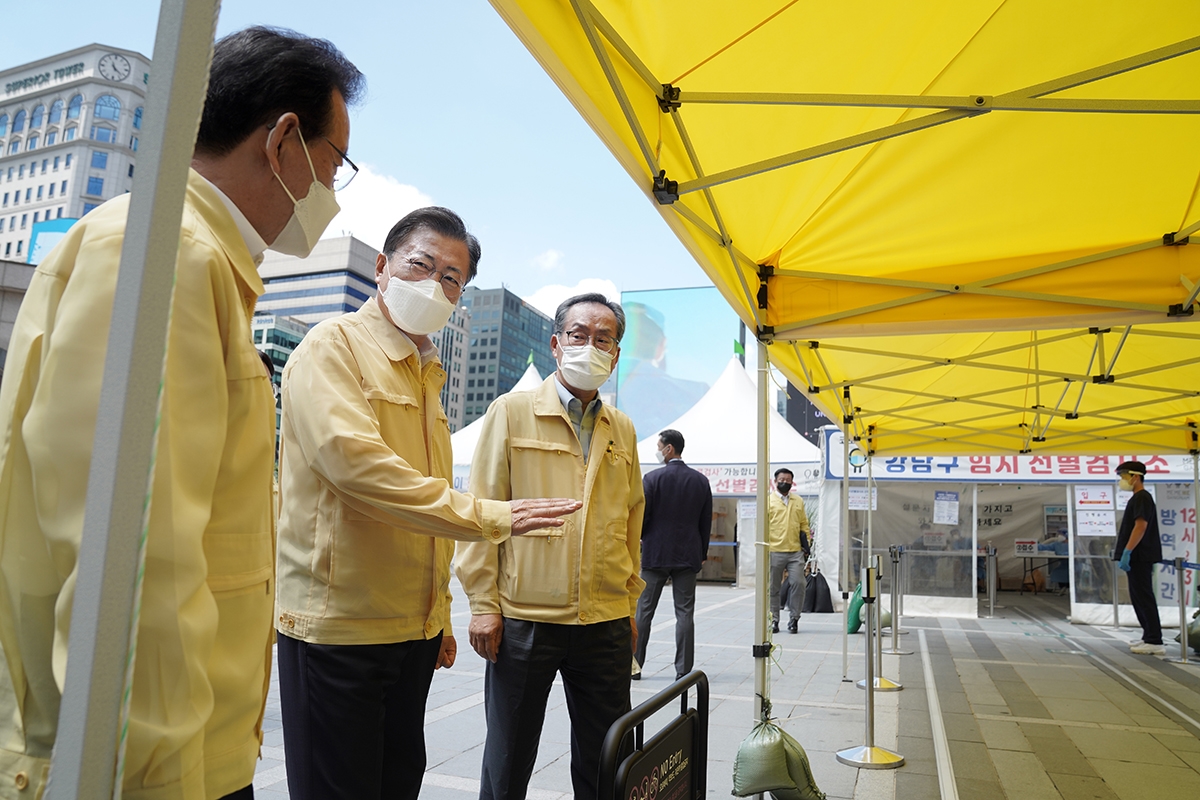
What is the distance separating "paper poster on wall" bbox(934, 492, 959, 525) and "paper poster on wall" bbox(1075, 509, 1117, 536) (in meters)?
1.85

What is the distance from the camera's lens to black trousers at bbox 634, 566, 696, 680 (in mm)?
6324

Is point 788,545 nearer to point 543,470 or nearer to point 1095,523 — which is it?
point 1095,523

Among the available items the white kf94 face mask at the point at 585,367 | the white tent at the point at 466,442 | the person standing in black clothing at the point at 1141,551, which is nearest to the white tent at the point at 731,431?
the white tent at the point at 466,442

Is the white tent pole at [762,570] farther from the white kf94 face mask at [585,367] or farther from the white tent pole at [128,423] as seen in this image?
the white tent pole at [128,423]

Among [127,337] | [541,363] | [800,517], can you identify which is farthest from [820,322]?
[541,363]

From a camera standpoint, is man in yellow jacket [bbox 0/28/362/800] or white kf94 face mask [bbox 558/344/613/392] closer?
man in yellow jacket [bbox 0/28/362/800]

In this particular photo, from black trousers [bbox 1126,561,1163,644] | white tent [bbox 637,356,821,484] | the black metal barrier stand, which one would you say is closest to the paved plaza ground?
black trousers [bbox 1126,561,1163,644]

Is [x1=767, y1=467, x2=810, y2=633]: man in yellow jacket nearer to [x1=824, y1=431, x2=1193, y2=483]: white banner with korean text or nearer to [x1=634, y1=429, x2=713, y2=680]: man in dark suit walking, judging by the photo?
[x1=824, y1=431, x2=1193, y2=483]: white banner with korean text

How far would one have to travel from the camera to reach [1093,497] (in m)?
12.7

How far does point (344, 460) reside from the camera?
A: 1.67 m

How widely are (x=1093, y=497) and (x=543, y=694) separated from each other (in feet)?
43.1

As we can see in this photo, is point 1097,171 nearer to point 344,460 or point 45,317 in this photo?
point 344,460

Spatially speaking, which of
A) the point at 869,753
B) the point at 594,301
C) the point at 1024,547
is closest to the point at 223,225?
the point at 594,301

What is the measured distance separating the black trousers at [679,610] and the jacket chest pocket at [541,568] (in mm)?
3767
